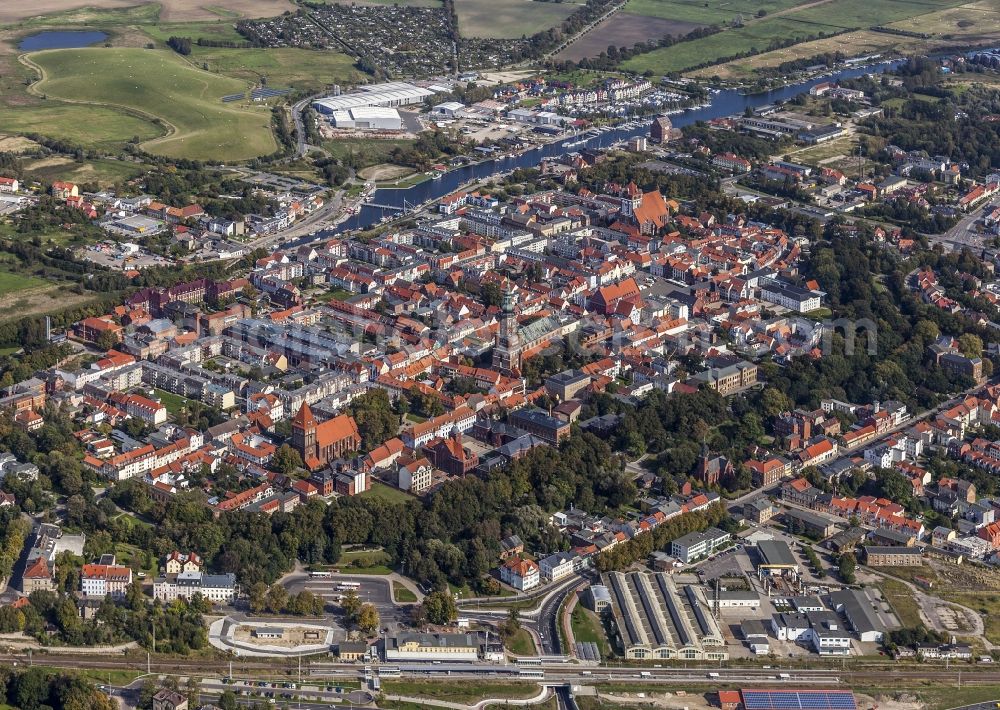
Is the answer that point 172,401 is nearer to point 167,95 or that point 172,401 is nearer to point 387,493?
point 387,493

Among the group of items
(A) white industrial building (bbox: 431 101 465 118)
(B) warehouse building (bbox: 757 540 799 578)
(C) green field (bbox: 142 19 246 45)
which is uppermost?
(C) green field (bbox: 142 19 246 45)

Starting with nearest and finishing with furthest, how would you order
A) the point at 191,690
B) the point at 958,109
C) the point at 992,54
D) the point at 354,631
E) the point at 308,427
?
the point at 191,690 → the point at 354,631 → the point at 308,427 → the point at 958,109 → the point at 992,54

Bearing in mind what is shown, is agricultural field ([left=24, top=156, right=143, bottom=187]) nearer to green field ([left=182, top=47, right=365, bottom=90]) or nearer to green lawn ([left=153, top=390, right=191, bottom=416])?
green field ([left=182, top=47, right=365, bottom=90])

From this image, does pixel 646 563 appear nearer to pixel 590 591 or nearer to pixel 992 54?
pixel 590 591

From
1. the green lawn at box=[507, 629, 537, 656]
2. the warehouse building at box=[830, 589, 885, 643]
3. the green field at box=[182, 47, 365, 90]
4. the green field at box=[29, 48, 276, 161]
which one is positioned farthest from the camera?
the green field at box=[182, 47, 365, 90]

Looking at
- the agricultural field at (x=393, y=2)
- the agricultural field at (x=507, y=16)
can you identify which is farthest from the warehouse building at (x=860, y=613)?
the agricultural field at (x=393, y=2)

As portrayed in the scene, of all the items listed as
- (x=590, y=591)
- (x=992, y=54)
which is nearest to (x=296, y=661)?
(x=590, y=591)

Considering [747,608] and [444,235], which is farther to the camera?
[444,235]

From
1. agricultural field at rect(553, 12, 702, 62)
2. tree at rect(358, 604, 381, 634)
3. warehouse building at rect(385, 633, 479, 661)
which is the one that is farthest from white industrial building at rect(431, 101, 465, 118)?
warehouse building at rect(385, 633, 479, 661)
